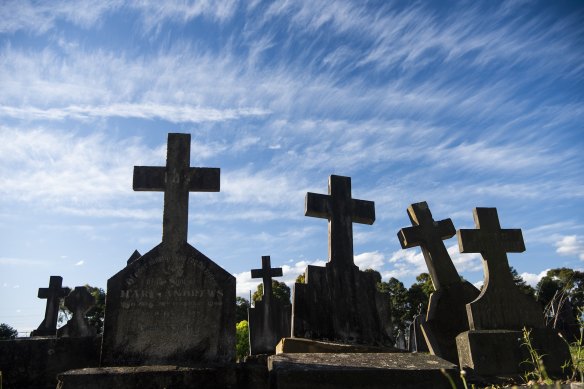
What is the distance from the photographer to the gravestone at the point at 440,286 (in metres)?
6.11

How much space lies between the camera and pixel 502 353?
5.17 metres

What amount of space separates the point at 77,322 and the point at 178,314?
254 inches

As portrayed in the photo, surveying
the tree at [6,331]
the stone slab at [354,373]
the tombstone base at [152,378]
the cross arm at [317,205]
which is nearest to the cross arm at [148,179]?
the cross arm at [317,205]

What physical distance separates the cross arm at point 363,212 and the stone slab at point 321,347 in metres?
2.07

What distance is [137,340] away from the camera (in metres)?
4.38

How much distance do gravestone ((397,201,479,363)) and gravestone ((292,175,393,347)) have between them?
865mm

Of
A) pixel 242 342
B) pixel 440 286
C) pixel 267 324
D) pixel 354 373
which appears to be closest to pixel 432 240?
pixel 440 286

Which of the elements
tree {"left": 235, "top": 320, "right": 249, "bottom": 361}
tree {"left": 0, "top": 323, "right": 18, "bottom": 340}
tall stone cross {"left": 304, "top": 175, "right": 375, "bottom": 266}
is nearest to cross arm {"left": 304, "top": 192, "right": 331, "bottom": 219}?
tall stone cross {"left": 304, "top": 175, "right": 375, "bottom": 266}

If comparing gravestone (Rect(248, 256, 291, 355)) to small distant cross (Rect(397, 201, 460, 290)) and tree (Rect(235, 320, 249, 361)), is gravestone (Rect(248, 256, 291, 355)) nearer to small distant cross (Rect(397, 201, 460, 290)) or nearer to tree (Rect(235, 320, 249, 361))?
small distant cross (Rect(397, 201, 460, 290))

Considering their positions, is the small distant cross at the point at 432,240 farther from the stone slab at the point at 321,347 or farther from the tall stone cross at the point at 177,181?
the tall stone cross at the point at 177,181

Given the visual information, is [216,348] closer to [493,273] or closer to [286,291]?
[493,273]

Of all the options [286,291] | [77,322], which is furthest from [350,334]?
[286,291]

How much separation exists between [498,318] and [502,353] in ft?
1.86

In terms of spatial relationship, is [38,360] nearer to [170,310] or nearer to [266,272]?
Answer: [170,310]
